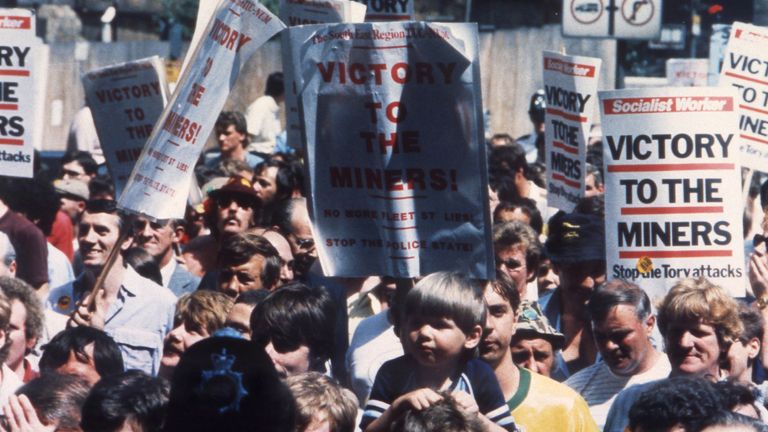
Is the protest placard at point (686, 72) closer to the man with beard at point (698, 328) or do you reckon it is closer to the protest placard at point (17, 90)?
the protest placard at point (17, 90)

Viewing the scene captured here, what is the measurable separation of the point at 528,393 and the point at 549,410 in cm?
12

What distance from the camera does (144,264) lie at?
866 centimetres

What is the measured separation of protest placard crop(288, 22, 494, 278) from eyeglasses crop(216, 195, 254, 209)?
10.6 ft

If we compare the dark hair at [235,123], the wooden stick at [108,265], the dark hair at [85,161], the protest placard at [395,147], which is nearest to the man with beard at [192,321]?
the wooden stick at [108,265]

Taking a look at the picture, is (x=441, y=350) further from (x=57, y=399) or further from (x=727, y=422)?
(x=57, y=399)

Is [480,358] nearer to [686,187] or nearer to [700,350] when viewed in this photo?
[700,350]

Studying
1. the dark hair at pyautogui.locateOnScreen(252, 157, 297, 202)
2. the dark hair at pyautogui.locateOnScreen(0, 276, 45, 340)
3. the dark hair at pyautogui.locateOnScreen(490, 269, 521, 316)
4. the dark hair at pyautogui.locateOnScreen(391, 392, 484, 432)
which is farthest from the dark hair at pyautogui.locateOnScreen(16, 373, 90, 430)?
the dark hair at pyautogui.locateOnScreen(252, 157, 297, 202)

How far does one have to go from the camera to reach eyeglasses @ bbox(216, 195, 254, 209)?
31.1ft

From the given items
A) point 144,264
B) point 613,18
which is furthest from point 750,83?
point 613,18

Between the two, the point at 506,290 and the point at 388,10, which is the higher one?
the point at 388,10

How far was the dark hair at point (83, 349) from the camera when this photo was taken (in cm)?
644

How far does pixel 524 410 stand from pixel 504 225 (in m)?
2.52

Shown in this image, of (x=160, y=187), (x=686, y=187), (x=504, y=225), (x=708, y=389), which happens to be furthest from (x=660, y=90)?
(x=708, y=389)

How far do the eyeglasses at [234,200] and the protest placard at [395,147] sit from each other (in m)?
3.23
